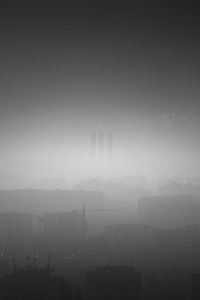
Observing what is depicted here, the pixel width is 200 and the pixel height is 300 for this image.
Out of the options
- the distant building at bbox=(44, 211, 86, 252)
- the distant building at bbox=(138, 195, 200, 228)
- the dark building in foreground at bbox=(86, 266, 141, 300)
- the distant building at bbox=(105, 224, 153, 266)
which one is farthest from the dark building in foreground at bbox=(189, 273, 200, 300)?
the distant building at bbox=(138, 195, 200, 228)

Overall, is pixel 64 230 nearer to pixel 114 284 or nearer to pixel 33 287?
pixel 114 284

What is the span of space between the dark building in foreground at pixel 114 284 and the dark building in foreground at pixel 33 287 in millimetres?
1612

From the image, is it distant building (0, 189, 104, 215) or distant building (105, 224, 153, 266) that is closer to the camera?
distant building (105, 224, 153, 266)

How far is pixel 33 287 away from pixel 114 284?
4.94 metres

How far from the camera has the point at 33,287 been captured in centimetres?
2342

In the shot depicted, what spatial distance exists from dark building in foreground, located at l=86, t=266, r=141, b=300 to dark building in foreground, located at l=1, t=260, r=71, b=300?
1612 mm

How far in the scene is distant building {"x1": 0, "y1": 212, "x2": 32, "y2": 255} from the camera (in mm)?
38125

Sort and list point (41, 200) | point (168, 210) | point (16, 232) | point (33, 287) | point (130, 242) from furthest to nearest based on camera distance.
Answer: point (168, 210), point (41, 200), point (16, 232), point (130, 242), point (33, 287)

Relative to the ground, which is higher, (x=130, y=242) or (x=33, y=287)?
(x=130, y=242)

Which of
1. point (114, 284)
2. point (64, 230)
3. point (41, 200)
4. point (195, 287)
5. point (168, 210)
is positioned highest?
point (41, 200)

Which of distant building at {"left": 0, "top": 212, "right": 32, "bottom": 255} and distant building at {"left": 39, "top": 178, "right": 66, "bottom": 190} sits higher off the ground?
distant building at {"left": 39, "top": 178, "right": 66, "bottom": 190}

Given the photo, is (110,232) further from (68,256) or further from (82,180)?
(82,180)

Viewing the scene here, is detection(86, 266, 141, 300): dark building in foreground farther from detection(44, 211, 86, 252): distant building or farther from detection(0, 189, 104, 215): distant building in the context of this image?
detection(0, 189, 104, 215): distant building

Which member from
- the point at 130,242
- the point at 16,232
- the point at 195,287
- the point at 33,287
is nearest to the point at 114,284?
the point at 33,287
